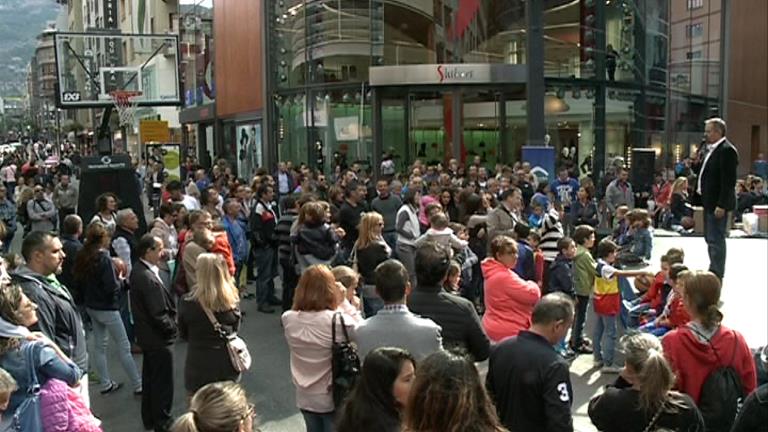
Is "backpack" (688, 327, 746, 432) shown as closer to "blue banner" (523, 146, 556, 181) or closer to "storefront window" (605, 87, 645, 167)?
"blue banner" (523, 146, 556, 181)

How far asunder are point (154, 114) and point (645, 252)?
156 ft

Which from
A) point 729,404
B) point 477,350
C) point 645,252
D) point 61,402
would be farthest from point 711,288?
point 645,252

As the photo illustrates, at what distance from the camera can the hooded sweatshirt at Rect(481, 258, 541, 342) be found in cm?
606

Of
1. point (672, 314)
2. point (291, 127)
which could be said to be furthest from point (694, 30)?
point (672, 314)

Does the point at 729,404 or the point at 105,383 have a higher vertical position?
the point at 729,404

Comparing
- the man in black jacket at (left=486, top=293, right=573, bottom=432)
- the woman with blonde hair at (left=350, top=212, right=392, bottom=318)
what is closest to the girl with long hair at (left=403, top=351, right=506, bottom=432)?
the man in black jacket at (left=486, top=293, right=573, bottom=432)

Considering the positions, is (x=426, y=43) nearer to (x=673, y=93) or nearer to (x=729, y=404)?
(x=673, y=93)

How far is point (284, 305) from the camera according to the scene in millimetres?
10391

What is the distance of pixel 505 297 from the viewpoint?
240 inches

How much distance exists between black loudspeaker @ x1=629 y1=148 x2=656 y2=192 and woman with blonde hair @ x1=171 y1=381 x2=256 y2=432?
1861 centimetres

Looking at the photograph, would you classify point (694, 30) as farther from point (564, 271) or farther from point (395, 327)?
point (395, 327)

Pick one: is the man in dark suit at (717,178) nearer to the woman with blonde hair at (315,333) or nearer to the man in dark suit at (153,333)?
the woman with blonde hair at (315,333)

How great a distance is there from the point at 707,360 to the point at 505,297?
2.05 m

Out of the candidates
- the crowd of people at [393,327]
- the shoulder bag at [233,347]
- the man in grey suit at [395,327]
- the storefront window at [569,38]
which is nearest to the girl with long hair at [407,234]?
the crowd of people at [393,327]
